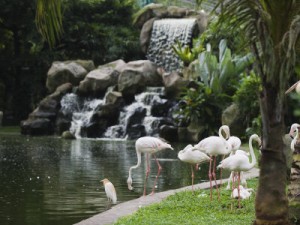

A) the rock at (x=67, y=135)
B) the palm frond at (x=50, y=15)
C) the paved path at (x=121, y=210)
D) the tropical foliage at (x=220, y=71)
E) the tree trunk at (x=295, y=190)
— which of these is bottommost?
the rock at (x=67, y=135)

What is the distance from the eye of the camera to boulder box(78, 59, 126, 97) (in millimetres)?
25562

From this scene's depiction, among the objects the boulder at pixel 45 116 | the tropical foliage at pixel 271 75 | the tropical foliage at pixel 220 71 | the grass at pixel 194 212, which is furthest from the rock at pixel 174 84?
the tropical foliage at pixel 271 75

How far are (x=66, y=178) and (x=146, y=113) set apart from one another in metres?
12.8

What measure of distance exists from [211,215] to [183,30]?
22.9 m

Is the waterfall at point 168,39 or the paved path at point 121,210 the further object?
the waterfall at point 168,39

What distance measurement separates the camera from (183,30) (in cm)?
2966

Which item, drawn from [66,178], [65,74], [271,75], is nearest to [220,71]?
[65,74]

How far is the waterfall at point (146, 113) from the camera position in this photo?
79.3 feet

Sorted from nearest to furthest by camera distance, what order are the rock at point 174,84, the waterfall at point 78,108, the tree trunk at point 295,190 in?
the tree trunk at point 295,190
the rock at point 174,84
the waterfall at point 78,108

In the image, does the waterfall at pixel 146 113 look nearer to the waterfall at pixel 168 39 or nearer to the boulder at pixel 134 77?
the boulder at pixel 134 77

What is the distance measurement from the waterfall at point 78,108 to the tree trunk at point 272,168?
20.1 metres

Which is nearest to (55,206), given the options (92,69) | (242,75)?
(242,75)

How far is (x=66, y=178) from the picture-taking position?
11898mm

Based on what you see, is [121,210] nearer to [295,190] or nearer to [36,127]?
[295,190]
